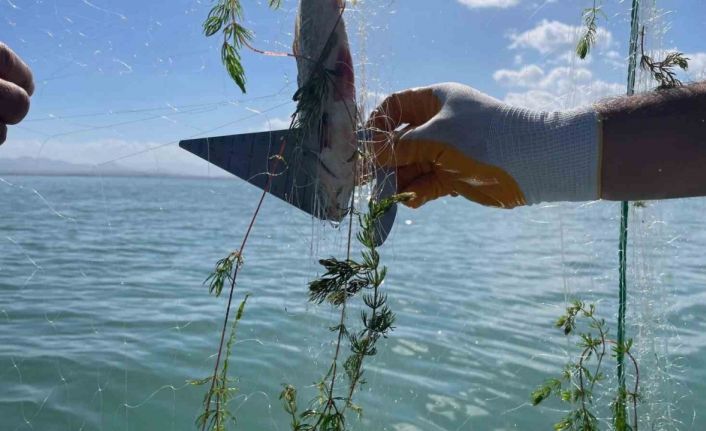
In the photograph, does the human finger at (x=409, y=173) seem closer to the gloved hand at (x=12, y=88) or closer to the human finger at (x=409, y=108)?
the human finger at (x=409, y=108)

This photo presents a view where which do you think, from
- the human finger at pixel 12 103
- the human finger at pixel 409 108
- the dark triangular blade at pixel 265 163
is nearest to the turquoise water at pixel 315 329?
the dark triangular blade at pixel 265 163

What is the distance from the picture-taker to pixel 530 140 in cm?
181

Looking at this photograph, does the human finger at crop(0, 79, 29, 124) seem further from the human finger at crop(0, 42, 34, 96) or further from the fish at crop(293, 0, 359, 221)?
the fish at crop(293, 0, 359, 221)

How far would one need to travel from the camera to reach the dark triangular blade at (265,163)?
5.24 feet

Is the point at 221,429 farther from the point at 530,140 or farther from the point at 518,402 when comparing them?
the point at 518,402

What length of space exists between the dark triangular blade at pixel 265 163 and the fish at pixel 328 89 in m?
0.05

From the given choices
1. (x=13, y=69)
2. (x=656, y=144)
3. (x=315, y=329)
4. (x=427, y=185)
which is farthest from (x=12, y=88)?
(x=656, y=144)

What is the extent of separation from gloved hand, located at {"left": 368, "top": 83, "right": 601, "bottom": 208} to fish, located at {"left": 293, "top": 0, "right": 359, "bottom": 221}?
7.3 inches

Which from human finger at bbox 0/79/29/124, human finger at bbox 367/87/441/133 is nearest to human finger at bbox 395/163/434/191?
human finger at bbox 367/87/441/133

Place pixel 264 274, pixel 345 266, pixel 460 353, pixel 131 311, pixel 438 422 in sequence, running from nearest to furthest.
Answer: pixel 345 266 → pixel 438 422 → pixel 460 353 → pixel 131 311 → pixel 264 274

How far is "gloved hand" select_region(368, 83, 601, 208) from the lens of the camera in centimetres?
176

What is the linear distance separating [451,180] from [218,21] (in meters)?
0.90

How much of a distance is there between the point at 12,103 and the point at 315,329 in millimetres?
1073

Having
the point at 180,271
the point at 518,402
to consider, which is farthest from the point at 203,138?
the point at 180,271
